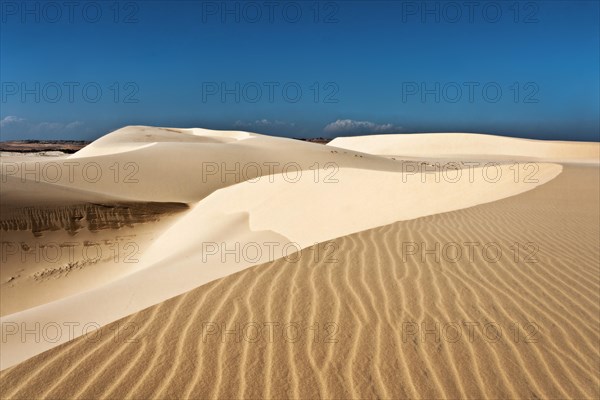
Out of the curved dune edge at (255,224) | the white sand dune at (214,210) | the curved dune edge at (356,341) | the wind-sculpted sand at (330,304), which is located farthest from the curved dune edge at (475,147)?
the curved dune edge at (356,341)

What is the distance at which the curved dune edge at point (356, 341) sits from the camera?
2.67 metres

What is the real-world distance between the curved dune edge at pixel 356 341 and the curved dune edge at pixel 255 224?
73 centimetres

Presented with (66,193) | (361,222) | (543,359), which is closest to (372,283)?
(543,359)

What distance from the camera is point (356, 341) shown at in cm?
313

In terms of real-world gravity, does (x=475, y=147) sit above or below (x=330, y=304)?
above

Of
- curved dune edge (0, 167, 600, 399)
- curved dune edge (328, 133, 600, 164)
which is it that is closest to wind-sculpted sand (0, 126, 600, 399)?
curved dune edge (0, 167, 600, 399)

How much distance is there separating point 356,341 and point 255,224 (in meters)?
6.85

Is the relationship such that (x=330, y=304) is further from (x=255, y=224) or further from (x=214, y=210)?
(x=214, y=210)

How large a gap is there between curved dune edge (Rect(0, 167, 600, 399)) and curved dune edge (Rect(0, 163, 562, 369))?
73cm

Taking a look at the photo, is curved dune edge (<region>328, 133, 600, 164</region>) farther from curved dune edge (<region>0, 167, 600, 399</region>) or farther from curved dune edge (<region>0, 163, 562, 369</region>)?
curved dune edge (<region>0, 167, 600, 399</region>)

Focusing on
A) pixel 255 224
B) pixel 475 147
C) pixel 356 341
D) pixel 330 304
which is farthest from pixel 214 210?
pixel 475 147

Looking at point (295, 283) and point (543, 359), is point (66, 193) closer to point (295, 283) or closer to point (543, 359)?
point (295, 283)

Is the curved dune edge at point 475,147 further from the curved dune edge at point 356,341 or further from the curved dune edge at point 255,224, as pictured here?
the curved dune edge at point 356,341

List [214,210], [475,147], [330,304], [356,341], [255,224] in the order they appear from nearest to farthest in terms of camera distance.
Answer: [356,341] → [330,304] → [255,224] → [214,210] → [475,147]
